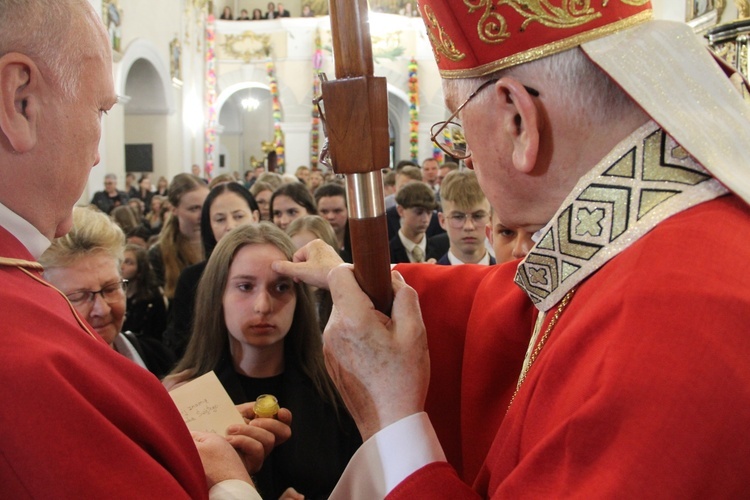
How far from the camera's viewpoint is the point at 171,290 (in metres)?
3.82

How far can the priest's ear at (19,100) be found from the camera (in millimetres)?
990

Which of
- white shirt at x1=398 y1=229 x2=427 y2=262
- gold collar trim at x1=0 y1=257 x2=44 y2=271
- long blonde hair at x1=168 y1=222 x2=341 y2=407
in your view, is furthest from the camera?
white shirt at x1=398 y1=229 x2=427 y2=262

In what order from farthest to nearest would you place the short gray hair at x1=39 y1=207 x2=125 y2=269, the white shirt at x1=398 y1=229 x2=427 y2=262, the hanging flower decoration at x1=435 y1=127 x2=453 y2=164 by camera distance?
1. the white shirt at x1=398 y1=229 x2=427 y2=262
2. the short gray hair at x1=39 y1=207 x2=125 y2=269
3. the hanging flower decoration at x1=435 y1=127 x2=453 y2=164

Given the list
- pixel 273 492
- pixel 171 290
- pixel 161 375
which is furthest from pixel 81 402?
pixel 171 290

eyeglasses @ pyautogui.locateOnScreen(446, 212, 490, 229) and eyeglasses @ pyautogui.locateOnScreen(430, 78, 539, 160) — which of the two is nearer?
eyeglasses @ pyautogui.locateOnScreen(430, 78, 539, 160)

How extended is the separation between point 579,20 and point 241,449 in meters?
1.10

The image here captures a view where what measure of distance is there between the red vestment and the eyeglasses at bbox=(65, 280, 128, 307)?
4.64 ft

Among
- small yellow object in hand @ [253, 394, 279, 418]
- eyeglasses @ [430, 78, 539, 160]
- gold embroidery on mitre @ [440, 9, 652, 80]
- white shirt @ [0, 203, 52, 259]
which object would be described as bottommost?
small yellow object in hand @ [253, 394, 279, 418]

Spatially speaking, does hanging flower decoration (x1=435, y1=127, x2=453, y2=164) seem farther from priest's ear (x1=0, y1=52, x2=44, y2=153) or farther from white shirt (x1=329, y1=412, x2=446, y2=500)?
priest's ear (x1=0, y1=52, x2=44, y2=153)

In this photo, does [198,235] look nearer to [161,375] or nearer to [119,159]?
[161,375]

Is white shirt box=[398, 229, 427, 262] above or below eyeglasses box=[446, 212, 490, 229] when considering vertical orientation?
below

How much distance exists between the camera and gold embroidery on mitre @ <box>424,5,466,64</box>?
1.24 meters

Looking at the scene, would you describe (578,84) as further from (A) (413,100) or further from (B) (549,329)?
(A) (413,100)

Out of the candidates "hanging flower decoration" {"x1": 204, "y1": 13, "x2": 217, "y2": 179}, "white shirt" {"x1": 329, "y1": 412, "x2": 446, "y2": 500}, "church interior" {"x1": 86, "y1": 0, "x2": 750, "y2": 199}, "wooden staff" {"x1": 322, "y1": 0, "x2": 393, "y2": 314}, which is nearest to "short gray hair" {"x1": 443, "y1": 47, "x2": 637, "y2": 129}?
"wooden staff" {"x1": 322, "y1": 0, "x2": 393, "y2": 314}
